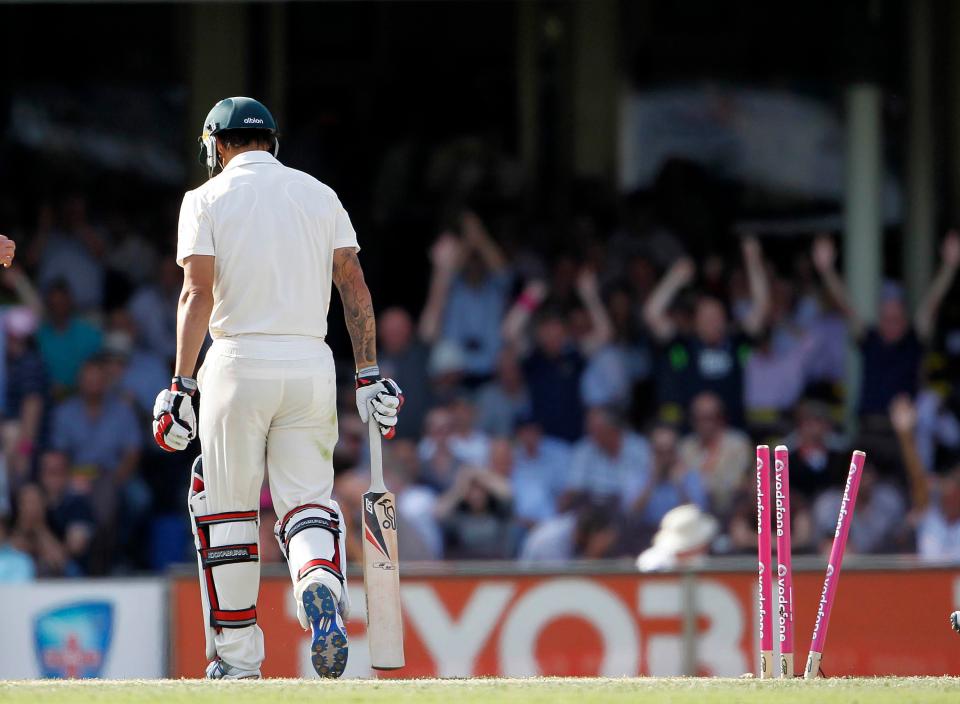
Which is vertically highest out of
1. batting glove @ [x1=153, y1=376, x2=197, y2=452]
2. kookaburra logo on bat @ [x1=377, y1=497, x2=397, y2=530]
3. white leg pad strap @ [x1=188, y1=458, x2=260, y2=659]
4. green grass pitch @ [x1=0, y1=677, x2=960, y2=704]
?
batting glove @ [x1=153, y1=376, x2=197, y2=452]

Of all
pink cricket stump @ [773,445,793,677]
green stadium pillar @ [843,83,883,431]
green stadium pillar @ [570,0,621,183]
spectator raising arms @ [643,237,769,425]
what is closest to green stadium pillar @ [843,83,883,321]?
green stadium pillar @ [843,83,883,431]

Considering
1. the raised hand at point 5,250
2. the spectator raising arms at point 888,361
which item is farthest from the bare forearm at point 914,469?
the raised hand at point 5,250

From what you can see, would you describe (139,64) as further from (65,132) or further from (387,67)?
(387,67)

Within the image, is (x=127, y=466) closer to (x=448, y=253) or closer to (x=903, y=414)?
(x=448, y=253)

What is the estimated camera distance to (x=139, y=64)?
15977 mm

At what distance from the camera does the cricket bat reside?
253 inches

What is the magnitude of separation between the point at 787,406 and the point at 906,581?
346cm

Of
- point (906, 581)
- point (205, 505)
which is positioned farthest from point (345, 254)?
point (906, 581)

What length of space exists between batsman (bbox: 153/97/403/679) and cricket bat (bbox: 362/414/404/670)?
0.13 meters

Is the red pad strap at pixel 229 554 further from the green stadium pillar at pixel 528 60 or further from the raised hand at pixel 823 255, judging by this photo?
the green stadium pillar at pixel 528 60

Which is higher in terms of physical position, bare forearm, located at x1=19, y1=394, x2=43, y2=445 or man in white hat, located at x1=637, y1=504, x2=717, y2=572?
bare forearm, located at x1=19, y1=394, x2=43, y2=445

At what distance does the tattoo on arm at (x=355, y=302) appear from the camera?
256 inches

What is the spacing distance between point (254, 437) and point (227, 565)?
0.45 meters

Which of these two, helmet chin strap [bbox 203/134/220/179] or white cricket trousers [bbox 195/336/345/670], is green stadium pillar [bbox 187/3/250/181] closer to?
helmet chin strap [bbox 203/134/220/179]
